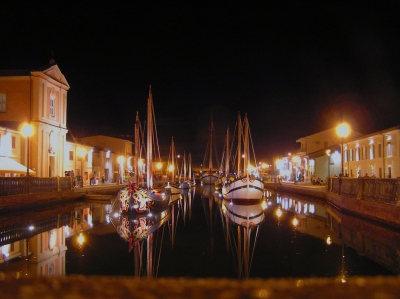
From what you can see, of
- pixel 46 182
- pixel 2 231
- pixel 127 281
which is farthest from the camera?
pixel 46 182

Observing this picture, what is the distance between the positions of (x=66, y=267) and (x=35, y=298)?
10922mm

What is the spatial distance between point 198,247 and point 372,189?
10858mm

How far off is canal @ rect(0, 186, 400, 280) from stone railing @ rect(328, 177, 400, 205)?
135 centimetres

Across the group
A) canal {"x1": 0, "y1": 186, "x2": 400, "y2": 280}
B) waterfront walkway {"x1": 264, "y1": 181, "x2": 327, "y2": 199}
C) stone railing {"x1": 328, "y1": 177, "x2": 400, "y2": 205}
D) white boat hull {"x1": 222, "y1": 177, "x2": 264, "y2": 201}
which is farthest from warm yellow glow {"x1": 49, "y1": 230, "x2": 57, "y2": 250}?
waterfront walkway {"x1": 264, "y1": 181, "x2": 327, "y2": 199}

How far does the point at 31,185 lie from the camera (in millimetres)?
30609

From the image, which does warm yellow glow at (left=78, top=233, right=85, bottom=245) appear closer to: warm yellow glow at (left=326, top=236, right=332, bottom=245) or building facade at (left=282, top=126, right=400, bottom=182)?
warm yellow glow at (left=326, top=236, right=332, bottom=245)

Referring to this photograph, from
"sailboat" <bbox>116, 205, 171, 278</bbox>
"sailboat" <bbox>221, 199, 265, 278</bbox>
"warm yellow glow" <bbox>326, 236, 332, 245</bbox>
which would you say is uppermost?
"sailboat" <bbox>116, 205, 171, 278</bbox>

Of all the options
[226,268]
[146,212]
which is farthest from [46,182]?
[226,268]

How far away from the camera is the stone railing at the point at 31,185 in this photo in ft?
88.7

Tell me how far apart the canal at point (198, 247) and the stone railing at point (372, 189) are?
4.43 feet

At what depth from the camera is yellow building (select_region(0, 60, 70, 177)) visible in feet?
133

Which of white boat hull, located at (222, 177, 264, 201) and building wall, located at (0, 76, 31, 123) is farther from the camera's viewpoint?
building wall, located at (0, 76, 31, 123)

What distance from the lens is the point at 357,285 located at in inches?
73.2

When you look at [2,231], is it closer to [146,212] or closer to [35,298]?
[146,212]
